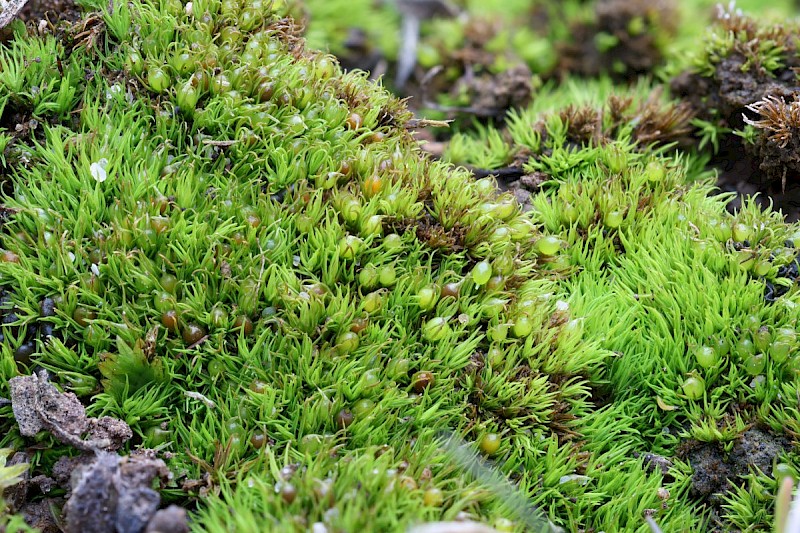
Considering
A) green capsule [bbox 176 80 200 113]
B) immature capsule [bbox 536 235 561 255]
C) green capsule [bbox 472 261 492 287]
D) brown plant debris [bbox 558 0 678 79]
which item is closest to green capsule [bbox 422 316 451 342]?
green capsule [bbox 472 261 492 287]

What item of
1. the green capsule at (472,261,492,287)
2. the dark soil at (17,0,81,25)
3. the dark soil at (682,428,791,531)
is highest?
the dark soil at (17,0,81,25)

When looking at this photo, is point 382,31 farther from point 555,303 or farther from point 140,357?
point 140,357

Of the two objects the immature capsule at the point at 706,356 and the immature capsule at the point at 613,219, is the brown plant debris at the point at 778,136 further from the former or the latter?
the immature capsule at the point at 706,356

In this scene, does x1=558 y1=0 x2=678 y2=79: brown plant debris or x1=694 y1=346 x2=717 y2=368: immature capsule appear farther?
x1=558 y1=0 x2=678 y2=79: brown plant debris

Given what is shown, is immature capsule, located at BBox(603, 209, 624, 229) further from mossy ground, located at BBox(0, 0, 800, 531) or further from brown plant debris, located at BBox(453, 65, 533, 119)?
brown plant debris, located at BBox(453, 65, 533, 119)

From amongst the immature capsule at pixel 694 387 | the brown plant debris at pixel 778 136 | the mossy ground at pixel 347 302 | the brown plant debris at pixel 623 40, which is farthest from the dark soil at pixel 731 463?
the brown plant debris at pixel 623 40

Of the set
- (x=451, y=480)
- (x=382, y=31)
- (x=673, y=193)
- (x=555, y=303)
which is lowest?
(x=451, y=480)

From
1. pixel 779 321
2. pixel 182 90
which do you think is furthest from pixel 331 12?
pixel 779 321
